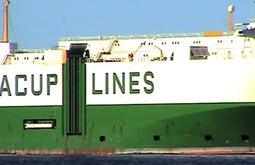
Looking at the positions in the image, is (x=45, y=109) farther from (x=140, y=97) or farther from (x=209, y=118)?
(x=209, y=118)

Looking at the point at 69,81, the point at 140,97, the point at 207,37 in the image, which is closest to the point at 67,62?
the point at 69,81

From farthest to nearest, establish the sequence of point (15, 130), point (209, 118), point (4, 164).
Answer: point (15, 130), point (209, 118), point (4, 164)

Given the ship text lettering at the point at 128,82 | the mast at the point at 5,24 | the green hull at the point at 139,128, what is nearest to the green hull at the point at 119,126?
the green hull at the point at 139,128

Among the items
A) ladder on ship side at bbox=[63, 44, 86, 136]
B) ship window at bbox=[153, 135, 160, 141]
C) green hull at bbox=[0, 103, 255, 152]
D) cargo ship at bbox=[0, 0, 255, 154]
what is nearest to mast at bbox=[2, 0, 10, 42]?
cargo ship at bbox=[0, 0, 255, 154]

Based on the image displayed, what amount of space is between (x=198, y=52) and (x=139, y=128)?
6409 mm

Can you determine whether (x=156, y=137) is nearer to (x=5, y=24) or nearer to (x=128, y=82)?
(x=128, y=82)

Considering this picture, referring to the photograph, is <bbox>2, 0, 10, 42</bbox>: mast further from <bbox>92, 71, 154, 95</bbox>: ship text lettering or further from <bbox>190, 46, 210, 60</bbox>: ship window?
<bbox>190, 46, 210, 60</bbox>: ship window

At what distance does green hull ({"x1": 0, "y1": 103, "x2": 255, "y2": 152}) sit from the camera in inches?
2325

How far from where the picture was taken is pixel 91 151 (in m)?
62.1

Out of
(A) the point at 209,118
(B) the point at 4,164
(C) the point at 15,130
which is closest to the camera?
(B) the point at 4,164

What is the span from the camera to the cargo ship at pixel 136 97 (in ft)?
195

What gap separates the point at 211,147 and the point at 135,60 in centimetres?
782

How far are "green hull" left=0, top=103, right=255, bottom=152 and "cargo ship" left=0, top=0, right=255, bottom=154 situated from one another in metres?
0.06

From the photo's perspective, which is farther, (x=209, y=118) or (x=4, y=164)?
(x=209, y=118)
